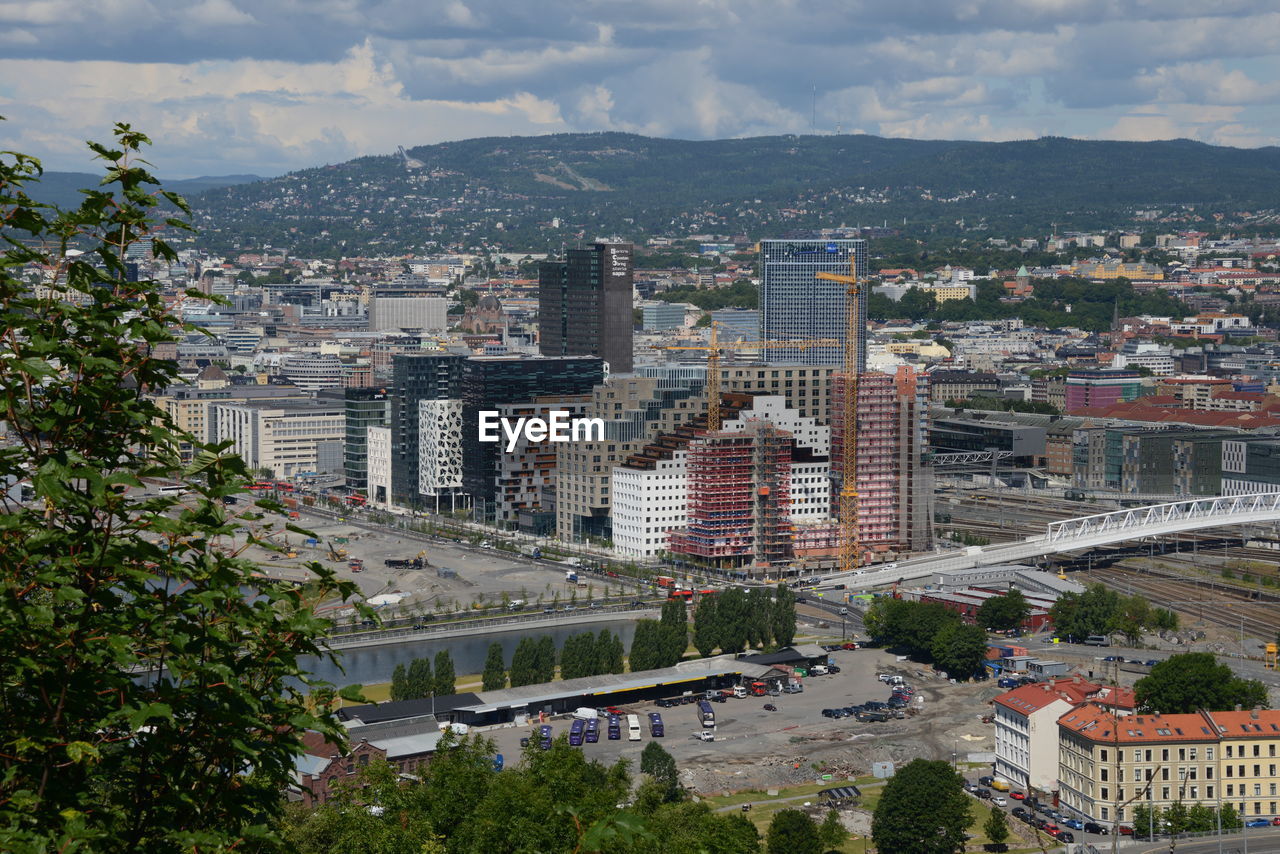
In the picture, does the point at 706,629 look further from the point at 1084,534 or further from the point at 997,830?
the point at 1084,534

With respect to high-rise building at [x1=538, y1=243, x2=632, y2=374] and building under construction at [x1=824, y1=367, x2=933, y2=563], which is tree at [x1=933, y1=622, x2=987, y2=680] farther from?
high-rise building at [x1=538, y1=243, x2=632, y2=374]

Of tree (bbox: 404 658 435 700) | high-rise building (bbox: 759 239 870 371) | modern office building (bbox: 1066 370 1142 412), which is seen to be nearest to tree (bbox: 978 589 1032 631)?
tree (bbox: 404 658 435 700)

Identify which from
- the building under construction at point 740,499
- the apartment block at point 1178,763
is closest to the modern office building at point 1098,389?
the building under construction at point 740,499

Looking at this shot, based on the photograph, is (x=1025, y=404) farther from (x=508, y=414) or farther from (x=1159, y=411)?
(x=508, y=414)

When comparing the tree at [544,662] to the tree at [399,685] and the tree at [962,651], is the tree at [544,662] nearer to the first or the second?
the tree at [399,685]

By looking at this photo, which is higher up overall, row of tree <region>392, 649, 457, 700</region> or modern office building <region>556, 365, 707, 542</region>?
modern office building <region>556, 365, 707, 542</region>

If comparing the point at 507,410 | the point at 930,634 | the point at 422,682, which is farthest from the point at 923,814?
the point at 507,410

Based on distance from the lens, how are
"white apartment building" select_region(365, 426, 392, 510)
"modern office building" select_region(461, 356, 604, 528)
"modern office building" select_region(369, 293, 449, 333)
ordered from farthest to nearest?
"modern office building" select_region(369, 293, 449, 333) < "white apartment building" select_region(365, 426, 392, 510) < "modern office building" select_region(461, 356, 604, 528)

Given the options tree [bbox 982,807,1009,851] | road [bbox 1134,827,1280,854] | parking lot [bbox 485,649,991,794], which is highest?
tree [bbox 982,807,1009,851]
